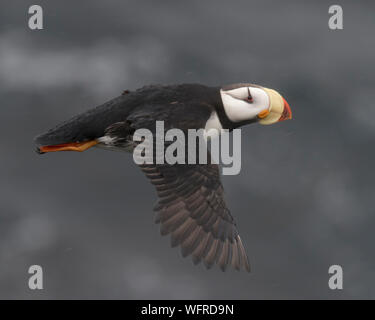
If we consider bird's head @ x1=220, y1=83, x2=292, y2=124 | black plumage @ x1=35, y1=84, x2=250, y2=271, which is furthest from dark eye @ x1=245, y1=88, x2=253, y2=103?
black plumage @ x1=35, y1=84, x2=250, y2=271

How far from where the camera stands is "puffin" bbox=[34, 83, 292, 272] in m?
7.82

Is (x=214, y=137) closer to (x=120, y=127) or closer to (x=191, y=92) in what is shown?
(x=191, y=92)

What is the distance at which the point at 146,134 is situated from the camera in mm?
8117

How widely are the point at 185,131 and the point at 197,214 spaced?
85 cm

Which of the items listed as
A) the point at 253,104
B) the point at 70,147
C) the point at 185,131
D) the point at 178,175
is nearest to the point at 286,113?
the point at 253,104

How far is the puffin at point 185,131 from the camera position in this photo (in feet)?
25.7

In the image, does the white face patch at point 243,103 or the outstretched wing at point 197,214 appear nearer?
the outstretched wing at point 197,214

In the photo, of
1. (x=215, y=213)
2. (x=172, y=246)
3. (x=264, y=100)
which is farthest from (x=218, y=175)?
(x=264, y=100)

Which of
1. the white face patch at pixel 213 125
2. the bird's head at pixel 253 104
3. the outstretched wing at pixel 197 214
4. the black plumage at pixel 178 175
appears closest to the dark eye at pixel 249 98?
A: the bird's head at pixel 253 104

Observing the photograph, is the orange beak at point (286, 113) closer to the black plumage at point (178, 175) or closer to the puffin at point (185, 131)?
the puffin at point (185, 131)

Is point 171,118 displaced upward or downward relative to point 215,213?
upward

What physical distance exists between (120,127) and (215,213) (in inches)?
52.1

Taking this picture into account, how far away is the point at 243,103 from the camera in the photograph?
30.0ft

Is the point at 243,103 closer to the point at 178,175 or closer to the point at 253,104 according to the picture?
the point at 253,104
